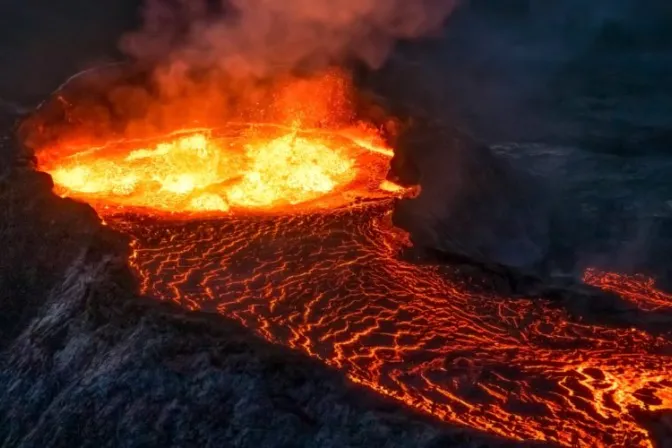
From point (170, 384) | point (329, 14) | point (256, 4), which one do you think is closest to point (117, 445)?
point (170, 384)

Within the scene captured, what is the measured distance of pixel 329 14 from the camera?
12.4m

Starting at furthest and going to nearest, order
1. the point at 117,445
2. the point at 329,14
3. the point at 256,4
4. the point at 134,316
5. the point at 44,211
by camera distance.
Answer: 1. the point at 329,14
2. the point at 256,4
3. the point at 44,211
4. the point at 134,316
5. the point at 117,445

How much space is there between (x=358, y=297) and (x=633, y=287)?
3508mm

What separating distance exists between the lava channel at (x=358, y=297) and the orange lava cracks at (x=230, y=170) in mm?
24

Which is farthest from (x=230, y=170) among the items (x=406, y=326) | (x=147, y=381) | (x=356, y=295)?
(x=147, y=381)

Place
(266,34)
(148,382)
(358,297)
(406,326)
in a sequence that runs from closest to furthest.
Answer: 1. (148,382)
2. (406,326)
3. (358,297)
4. (266,34)

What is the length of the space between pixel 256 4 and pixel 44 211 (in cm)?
598

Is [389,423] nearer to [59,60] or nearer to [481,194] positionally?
[481,194]

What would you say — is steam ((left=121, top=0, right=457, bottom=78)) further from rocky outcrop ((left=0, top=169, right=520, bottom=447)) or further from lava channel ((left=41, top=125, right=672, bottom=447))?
rocky outcrop ((left=0, top=169, right=520, bottom=447))

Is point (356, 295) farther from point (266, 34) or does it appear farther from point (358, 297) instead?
point (266, 34)

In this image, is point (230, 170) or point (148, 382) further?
point (230, 170)

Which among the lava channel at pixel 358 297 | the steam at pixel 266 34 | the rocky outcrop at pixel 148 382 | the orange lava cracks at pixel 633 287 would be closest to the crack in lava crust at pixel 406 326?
the lava channel at pixel 358 297

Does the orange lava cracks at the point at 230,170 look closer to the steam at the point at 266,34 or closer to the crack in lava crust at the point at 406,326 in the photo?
the crack in lava crust at the point at 406,326

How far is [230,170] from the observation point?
7.64 metres
